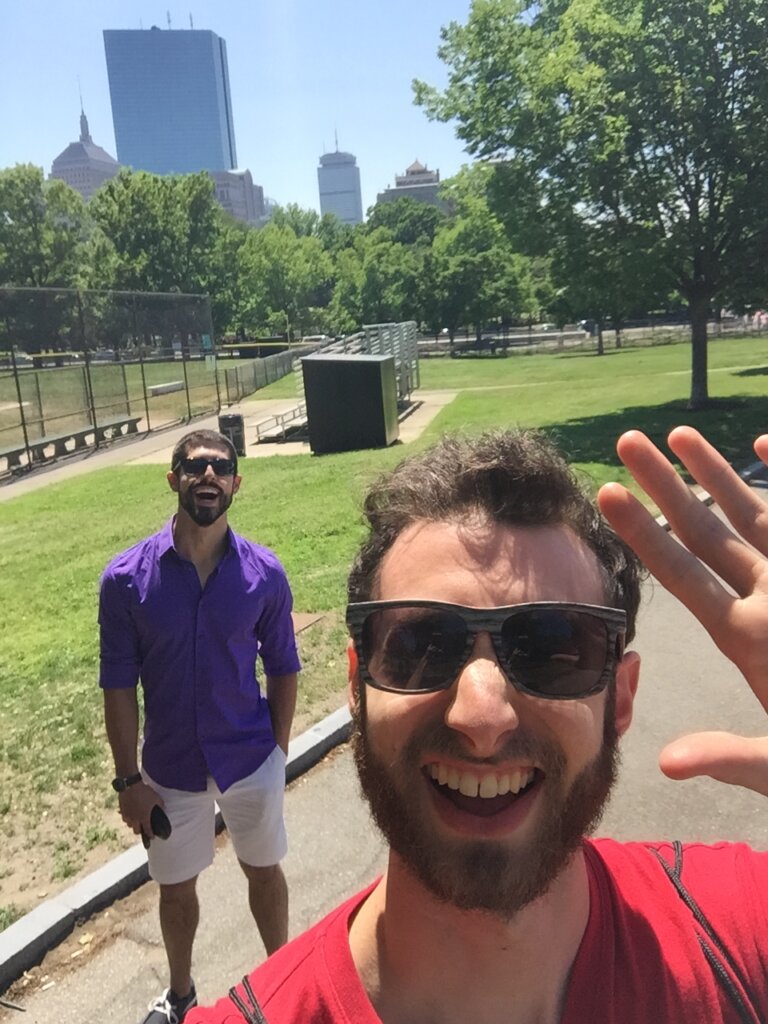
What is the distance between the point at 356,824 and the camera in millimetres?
4320

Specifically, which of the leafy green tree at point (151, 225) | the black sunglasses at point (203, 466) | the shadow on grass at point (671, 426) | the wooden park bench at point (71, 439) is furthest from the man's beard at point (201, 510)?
the leafy green tree at point (151, 225)

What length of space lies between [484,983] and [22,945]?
288 cm

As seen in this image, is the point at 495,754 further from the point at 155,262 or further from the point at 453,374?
the point at 155,262

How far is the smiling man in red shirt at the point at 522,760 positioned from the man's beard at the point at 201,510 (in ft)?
5.64

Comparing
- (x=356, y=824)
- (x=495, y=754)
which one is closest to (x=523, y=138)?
(x=356, y=824)

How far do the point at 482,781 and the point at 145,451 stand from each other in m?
18.8

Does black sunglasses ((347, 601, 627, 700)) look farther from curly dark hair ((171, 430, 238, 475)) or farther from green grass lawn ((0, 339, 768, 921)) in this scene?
curly dark hair ((171, 430, 238, 475))

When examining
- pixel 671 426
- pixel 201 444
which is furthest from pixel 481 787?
pixel 671 426

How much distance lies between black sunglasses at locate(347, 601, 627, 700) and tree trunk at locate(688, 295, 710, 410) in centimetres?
1680

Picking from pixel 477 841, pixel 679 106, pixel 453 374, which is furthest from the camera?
pixel 453 374

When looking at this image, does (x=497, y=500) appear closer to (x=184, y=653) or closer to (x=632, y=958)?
(x=632, y=958)

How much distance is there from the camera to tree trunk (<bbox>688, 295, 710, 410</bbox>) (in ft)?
54.5

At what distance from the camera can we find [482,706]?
1.27 meters

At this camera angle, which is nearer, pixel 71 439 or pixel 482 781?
pixel 482 781
